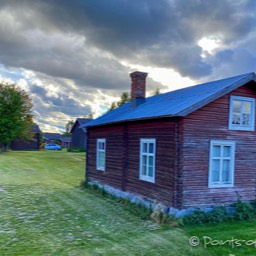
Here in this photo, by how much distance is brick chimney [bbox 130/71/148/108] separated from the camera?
606 inches

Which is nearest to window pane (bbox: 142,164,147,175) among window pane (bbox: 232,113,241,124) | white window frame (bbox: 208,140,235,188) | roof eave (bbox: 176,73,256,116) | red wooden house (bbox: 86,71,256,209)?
red wooden house (bbox: 86,71,256,209)

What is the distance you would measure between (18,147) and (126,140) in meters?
46.8

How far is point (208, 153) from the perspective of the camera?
34.4 feet

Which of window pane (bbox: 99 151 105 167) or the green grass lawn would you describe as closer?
the green grass lawn

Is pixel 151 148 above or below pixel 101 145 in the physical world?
above

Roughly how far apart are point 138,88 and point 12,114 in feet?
110

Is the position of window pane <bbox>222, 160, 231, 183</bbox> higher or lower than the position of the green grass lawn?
higher

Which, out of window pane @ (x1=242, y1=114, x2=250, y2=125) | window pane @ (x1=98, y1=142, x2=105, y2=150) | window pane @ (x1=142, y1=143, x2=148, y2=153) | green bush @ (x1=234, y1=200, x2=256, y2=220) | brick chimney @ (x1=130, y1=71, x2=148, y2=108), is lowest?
green bush @ (x1=234, y1=200, x2=256, y2=220)

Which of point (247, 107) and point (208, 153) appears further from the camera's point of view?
point (247, 107)

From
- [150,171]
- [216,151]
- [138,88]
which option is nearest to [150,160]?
[150,171]

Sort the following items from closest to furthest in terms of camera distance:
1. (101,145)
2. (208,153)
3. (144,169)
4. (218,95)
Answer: (218,95) < (208,153) < (144,169) < (101,145)

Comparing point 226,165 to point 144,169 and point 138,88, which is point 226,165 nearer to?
point 144,169

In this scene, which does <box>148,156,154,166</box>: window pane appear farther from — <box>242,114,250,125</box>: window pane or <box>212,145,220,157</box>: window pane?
<box>242,114,250,125</box>: window pane

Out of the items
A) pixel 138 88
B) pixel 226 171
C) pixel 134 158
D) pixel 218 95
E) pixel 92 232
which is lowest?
pixel 92 232
